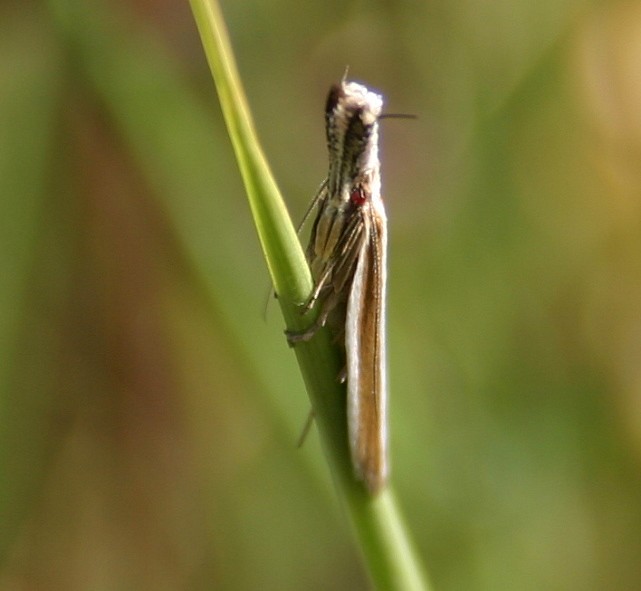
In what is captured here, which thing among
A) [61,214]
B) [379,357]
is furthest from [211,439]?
[379,357]

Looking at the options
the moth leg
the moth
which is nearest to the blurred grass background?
the moth

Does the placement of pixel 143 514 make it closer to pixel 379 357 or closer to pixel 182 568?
pixel 182 568

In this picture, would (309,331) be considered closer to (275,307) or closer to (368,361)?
(368,361)

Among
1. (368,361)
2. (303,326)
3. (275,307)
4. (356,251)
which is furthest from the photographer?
(275,307)

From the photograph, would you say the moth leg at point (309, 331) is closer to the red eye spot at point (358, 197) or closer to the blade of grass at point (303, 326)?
the blade of grass at point (303, 326)

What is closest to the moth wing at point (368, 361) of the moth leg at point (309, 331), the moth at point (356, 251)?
the moth at point (356, 251)

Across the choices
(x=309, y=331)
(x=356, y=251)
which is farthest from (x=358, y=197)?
(x=309, y=331)

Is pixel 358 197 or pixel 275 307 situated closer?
pixel 358 197

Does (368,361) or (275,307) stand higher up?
(368,361)
